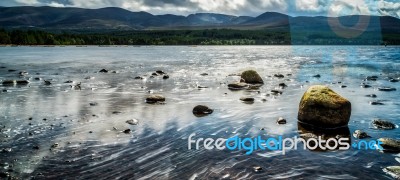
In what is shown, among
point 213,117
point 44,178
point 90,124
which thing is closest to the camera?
point 44,178

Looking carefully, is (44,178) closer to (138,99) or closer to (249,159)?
(249,159)

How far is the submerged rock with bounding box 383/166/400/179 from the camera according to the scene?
12.7m

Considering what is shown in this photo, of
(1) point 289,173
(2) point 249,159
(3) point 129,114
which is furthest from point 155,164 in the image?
(3) point 129,114

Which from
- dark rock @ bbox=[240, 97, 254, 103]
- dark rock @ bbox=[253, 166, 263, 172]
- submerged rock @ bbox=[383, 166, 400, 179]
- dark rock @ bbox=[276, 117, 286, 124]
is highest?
dark rock @ bbox=[240, 97, 254, 103]

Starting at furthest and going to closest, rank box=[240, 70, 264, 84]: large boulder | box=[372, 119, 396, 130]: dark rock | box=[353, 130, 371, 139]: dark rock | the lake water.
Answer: box=[240, 70, 264, 84]: large boulder
box=[372, 119, 396, 130]: dark rock
box=[353, 130, 371, 139]: dark rock
the lake water

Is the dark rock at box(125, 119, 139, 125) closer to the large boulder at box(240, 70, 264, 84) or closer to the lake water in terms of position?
the lake water

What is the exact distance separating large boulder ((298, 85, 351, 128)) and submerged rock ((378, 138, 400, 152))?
10.9ft

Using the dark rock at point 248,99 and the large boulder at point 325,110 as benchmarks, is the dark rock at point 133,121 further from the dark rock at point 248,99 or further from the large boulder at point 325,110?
the dark rock at point 248,99

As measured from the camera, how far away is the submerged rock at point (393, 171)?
1272 cm

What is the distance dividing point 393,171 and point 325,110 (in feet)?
21.8

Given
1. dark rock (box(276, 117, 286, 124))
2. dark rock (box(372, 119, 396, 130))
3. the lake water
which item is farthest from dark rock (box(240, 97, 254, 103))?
dark rock (box(372, 119, 396, 130))

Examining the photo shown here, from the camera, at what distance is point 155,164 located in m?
13.8

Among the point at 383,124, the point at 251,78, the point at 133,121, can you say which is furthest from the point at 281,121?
the point at 251,78

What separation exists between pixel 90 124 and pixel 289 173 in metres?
11.7
